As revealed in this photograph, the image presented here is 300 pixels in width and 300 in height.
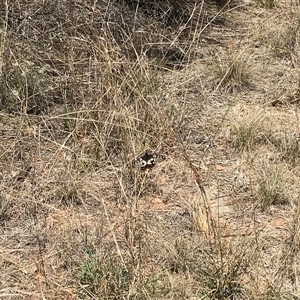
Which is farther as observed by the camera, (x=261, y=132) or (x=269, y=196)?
(x=261, y=132)

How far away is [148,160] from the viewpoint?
3.07m

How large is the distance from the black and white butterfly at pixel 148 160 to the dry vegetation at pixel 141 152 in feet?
0.11

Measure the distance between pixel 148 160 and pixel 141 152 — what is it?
0.20 ft

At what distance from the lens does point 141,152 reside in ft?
10.2

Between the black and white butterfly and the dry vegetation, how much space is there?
32 mm

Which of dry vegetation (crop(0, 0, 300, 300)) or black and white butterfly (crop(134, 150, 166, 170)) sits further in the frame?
black and white butterfly (crop(134, 150, 166, 170))

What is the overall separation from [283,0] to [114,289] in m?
3.48

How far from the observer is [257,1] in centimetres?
493

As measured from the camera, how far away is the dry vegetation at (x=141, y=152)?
2.40 meters

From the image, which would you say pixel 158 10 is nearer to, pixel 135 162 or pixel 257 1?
pixel 257 1

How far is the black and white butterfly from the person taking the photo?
3.02 meters

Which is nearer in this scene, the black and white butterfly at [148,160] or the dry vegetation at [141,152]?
the dry vegetation at [141,152]

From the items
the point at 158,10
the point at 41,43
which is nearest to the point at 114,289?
the point at 41,43

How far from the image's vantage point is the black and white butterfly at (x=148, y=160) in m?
3.02
